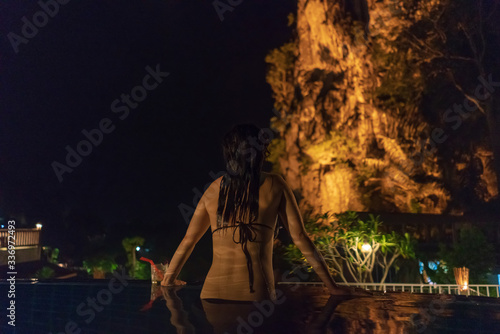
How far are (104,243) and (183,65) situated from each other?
14266 millimetres

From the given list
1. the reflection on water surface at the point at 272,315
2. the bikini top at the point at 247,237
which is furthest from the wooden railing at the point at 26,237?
the bikini top at the point at 247,237

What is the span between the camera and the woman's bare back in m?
2.76

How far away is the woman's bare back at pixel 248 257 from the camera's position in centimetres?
276

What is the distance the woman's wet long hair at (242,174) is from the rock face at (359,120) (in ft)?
49.5

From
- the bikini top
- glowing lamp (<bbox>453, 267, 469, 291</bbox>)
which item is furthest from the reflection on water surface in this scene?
glowing lamp (<bbox>453, 267, 469, 291</bbox>)

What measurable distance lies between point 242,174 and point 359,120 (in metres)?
16.2

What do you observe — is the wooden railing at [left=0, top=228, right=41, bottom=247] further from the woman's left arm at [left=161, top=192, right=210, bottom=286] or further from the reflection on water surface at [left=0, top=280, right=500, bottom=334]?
the woman's left arm at [left=161, top=192, right=210, bottom=286]

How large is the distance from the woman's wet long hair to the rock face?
1509cm

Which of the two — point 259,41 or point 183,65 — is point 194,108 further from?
point 259,41

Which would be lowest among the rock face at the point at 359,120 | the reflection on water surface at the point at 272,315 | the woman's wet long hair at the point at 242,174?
the reflection on water surface at the point at 272,315

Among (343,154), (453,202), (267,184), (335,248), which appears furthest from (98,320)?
(453,202)

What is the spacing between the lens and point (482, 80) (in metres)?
14.4

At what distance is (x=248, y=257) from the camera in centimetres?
276

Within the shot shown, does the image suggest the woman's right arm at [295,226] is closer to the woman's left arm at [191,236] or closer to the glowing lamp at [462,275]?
the woman's left arm at [191,236]
